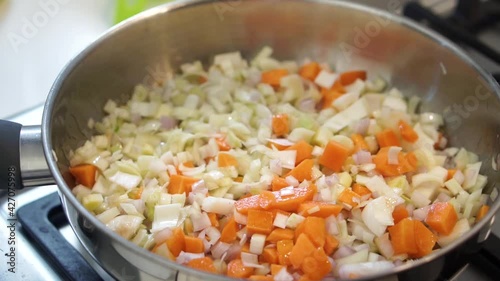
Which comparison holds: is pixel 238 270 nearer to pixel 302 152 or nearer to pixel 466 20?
pixel 302 152

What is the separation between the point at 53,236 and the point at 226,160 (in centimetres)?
34

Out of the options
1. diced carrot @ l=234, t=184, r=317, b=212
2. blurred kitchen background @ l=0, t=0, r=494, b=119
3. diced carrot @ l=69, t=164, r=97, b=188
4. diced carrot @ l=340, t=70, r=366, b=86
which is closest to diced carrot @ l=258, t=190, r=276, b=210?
diced carrot @ l=234, t=184, r=317, b=212

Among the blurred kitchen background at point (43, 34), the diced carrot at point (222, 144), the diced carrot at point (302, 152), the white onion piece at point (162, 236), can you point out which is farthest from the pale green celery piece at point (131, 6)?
the white onion piece at point (162, 236)

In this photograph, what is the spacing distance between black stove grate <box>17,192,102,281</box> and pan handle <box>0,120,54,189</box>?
0.12 metres

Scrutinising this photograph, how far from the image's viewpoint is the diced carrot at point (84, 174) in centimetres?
107

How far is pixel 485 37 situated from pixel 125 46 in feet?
2.96

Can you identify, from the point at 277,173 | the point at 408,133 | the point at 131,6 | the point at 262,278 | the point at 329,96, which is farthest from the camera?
the point at 131,6

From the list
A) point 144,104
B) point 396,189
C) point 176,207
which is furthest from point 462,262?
point 144,104

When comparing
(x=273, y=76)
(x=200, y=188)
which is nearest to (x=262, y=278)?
(x=200, y=188)

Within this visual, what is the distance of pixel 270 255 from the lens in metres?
0.93

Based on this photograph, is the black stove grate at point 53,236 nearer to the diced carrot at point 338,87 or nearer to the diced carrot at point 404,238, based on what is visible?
the diced carrot at point 404,238

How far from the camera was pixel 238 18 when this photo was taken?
51.4 inches

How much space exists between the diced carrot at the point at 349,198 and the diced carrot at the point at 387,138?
19 cm

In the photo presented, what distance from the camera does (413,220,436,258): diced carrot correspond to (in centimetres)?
95
